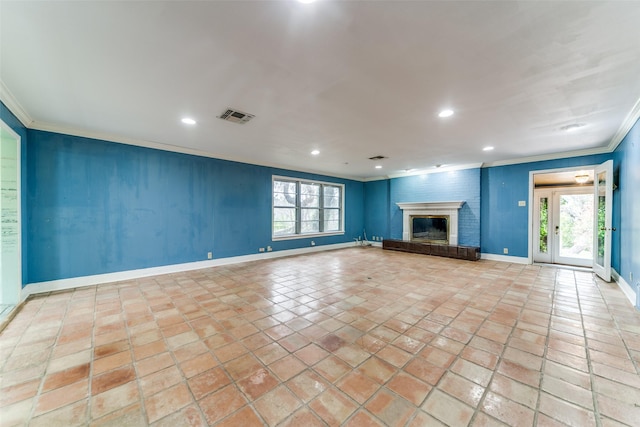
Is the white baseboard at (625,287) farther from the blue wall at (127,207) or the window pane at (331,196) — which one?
the blue wall at (127,207)

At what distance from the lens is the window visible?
6.84 m

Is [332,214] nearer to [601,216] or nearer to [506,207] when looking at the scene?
[506,207]

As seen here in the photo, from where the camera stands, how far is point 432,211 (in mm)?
7215

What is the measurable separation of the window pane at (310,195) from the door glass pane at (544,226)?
5973mm

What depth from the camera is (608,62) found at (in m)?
2.05

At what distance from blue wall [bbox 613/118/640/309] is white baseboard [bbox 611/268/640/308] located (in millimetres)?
61

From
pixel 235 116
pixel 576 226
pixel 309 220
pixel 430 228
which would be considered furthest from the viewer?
pixel 309 220

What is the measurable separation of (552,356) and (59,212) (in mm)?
6405

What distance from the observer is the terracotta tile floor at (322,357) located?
1.51 meters

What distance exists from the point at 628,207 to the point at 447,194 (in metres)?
3.49

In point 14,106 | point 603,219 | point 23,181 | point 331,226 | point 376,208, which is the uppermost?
point 14,106

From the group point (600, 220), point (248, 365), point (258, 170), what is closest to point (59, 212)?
point (258, 170)

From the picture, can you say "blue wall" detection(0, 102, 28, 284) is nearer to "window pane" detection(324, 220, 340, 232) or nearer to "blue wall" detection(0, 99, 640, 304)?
"blue wall" detection(0, 99, 640, 304)

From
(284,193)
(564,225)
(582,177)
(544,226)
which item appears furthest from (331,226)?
(582,177)
